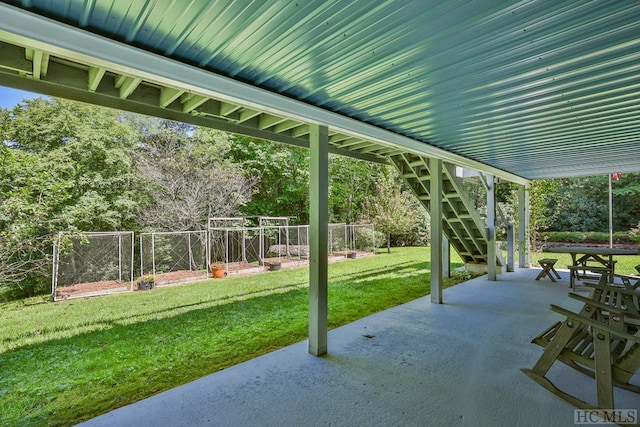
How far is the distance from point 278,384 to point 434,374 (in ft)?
4.44

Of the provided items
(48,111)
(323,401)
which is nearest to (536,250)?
(323,401)

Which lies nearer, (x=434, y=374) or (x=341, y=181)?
(x=434, y=374)

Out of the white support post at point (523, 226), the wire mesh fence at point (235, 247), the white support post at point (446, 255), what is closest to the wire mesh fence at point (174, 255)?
the wire mesh fence at point (235, 247)

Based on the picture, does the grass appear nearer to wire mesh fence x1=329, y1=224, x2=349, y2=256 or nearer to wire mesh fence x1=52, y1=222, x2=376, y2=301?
wire mesh fence x1=52, y1=222, x2=376, y2=301

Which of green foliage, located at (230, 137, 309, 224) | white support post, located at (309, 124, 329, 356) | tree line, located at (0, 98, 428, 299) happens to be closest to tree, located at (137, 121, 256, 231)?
tree line, located at (0, 98, 428, 299)

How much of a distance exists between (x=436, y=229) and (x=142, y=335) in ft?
14.7

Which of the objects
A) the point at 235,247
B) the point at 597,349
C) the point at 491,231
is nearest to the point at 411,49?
the point at 597,349

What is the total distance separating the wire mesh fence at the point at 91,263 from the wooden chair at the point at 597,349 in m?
7.36

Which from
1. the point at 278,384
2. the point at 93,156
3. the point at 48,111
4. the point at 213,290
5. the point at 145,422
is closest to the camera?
the point at 145,422

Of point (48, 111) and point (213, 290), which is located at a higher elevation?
point (48, 111)

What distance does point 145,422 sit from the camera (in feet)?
6.61

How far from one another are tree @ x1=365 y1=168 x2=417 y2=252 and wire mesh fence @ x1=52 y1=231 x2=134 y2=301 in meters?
9.34

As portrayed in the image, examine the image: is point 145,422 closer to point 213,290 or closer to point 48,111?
point 213,290

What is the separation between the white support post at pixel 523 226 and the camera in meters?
8.02
